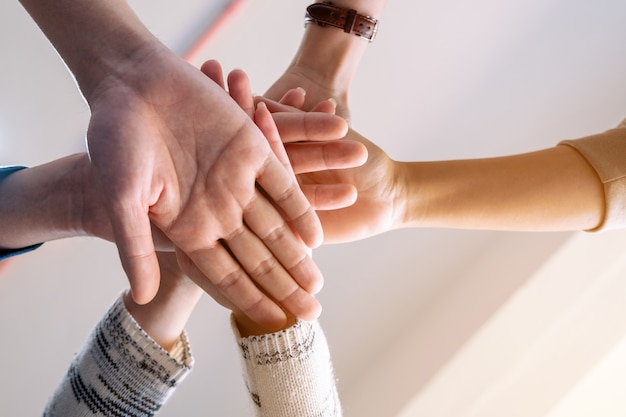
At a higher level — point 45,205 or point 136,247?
point 136,247

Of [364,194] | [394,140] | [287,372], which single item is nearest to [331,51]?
[364,194]

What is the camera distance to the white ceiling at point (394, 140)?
1234 mm

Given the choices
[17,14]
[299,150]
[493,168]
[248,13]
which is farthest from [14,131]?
[493,168]

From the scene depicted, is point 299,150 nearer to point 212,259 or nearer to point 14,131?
point 212,259

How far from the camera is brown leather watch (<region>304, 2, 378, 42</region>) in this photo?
992 mm

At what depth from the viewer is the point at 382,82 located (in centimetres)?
135

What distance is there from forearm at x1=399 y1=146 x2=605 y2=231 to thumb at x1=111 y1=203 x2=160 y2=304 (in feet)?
1.20

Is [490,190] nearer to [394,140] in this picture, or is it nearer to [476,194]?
[476,194]

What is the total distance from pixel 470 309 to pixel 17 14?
0.93 m

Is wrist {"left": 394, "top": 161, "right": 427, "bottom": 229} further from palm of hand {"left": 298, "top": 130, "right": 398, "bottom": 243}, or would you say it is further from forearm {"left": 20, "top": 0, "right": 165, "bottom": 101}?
forearm {"left": 20, "top": 0, "right": 165, "bottom": 101}

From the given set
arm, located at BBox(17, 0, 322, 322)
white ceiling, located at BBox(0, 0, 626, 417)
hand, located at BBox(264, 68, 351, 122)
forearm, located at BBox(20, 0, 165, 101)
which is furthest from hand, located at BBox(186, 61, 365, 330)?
white ceiling, located at BBox(0, 0, 626, 417)

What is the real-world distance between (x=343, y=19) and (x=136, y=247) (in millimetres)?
540

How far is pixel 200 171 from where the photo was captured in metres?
0.68

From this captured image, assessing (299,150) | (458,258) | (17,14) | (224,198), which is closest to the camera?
(224,198)
